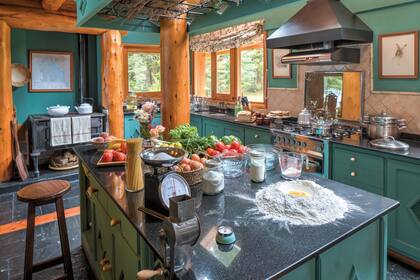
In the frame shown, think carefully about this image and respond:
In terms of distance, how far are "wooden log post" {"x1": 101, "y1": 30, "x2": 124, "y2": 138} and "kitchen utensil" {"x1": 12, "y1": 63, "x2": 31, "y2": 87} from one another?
1265 millimetres

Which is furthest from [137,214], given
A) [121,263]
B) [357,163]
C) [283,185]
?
[357,163]

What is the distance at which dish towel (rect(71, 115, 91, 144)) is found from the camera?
511cm

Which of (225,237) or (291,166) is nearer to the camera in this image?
(225,237)

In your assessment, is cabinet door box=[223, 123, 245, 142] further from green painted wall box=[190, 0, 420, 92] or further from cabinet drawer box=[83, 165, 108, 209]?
cabinet drawer box=[83, 165, 108, 209]

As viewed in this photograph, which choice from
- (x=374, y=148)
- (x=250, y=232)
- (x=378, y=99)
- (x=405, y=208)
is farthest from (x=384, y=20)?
(x=250, y=232)

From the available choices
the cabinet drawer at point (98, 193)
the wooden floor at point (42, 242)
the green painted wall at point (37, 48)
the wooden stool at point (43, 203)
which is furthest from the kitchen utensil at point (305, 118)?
the green painted wall at point (37, 48)

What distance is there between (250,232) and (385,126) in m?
2.40

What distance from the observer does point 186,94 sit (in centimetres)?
322

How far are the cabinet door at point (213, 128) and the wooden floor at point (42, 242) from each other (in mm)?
2239

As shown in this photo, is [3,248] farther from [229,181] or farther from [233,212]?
[233,212]

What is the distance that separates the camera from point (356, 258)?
1.42 metres

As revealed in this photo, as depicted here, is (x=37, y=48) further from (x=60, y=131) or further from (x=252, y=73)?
(x=252, y=73)

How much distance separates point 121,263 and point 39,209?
9.09 feet

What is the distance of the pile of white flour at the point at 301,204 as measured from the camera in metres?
1.42
